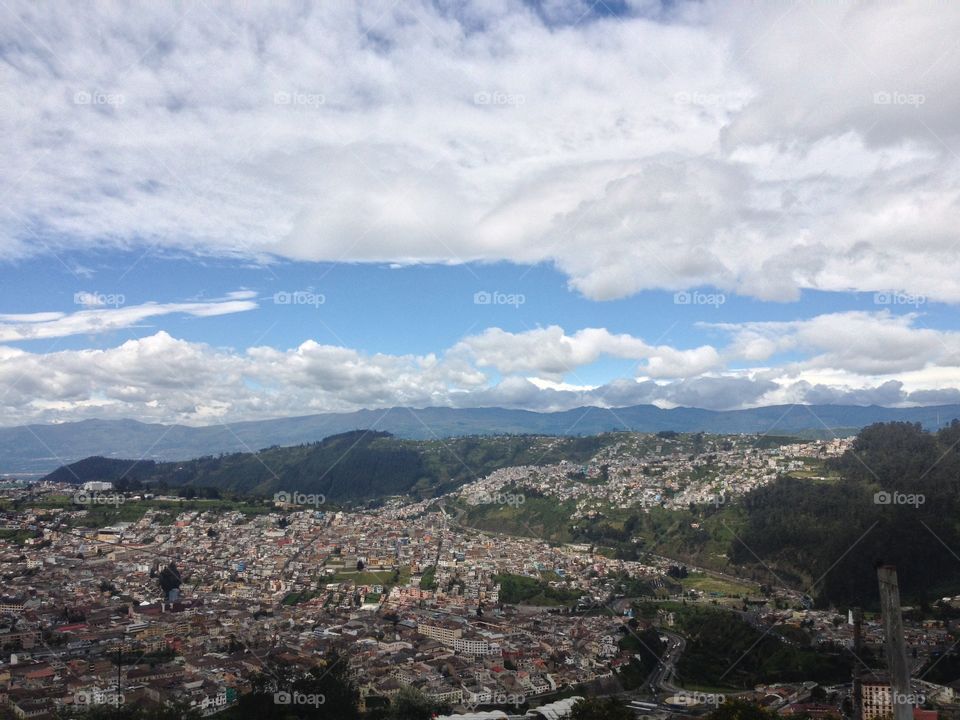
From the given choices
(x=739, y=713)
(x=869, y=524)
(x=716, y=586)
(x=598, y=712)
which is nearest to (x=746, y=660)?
(x=739, y=713)

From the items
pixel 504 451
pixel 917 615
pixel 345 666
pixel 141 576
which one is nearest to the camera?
pixel 345 666

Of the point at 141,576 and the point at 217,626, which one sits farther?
the point at 141,576

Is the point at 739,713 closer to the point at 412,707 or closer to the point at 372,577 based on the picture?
the point at 412,707

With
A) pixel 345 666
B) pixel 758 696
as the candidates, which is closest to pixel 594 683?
pixel 758 696

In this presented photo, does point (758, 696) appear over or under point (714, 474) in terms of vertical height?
under

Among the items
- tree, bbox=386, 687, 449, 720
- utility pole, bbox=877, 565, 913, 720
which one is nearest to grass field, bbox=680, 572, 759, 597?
tree, bbox=386, 687, 449, 720

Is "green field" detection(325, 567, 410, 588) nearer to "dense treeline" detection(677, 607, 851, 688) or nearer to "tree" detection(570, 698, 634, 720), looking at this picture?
"dense treeline" detection(677, 607, 851, 688)

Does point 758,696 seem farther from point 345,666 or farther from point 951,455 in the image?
point 951,455
